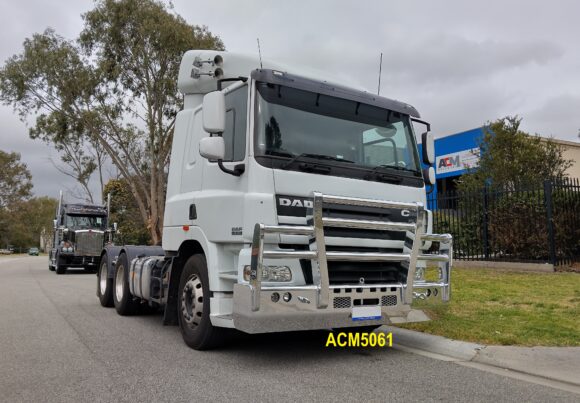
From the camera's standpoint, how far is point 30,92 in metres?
25.0

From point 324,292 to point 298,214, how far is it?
790 millimetres

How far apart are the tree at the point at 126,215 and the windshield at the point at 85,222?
12.4 m

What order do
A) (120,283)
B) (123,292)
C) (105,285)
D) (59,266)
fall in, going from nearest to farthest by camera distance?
(123,292)
(120,283)
(105,285)
(59,266)

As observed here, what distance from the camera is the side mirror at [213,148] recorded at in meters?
5.20

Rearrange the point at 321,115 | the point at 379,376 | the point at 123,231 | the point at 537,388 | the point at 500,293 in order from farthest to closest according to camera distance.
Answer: the point at 123,231 → the point at 500,293 → the point at 321,115 → the point at 379,376 → the point at 537,388

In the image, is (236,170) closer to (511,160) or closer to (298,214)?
(298,214)

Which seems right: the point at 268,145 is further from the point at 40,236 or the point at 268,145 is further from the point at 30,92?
the point at 40,236

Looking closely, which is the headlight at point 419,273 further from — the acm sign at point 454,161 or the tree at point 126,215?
the tree at point 126,215

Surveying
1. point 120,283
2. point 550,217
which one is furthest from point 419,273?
point 550,217

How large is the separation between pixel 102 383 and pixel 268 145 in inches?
106

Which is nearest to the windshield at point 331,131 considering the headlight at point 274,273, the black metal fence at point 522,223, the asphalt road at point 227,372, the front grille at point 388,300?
the headlight at point 274,273

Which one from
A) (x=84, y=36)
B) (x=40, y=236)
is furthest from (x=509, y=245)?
(x=40, y=236)

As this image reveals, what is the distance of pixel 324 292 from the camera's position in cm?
476

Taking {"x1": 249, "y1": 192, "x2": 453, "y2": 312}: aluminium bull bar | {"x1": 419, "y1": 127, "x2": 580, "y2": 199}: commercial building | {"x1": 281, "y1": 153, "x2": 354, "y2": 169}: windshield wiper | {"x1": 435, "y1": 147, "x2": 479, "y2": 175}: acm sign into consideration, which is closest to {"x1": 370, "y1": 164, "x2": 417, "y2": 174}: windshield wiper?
{"x1": 281, "y1": 153, "x2": 354, "y2": 169}: windshield wiper
